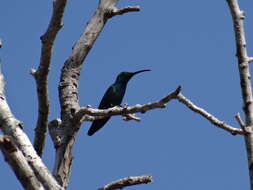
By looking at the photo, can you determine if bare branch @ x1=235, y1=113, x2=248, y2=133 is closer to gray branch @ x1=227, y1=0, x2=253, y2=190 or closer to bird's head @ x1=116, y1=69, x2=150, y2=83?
gray branch @ x1=227, y1=0, x2=253, y2=190

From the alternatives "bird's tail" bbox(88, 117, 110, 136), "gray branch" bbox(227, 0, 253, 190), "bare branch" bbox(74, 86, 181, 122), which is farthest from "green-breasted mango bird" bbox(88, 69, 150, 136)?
"gray branch" bbox(227, 0, 253, 190)

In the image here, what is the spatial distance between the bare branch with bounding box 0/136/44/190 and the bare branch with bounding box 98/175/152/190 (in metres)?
1.68

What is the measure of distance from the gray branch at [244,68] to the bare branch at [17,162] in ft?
3.49

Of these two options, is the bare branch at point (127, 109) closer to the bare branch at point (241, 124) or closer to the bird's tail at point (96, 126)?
the bare branch at point (241, 124)

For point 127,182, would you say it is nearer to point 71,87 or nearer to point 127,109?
point 127,109

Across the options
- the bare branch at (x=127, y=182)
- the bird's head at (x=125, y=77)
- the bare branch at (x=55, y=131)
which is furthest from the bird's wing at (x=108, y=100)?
the bare branch at (x=127, y=182)

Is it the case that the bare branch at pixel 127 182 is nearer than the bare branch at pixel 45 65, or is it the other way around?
the bare branch at pixel 127 182

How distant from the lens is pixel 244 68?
125 inches

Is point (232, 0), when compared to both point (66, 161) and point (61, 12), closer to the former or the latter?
point (61, 12)

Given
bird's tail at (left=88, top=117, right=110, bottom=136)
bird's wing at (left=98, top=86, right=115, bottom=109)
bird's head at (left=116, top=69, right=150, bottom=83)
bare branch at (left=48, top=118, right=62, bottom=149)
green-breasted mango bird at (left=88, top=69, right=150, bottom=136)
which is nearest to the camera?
bare branch at (left=48, top=118, right=62, bottom=149)

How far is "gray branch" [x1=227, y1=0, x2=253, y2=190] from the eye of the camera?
3.01 metres

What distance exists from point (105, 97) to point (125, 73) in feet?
2.26

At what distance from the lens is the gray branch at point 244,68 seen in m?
3.01

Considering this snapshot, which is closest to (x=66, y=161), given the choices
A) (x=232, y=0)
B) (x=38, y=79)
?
(x=38, y=79)
